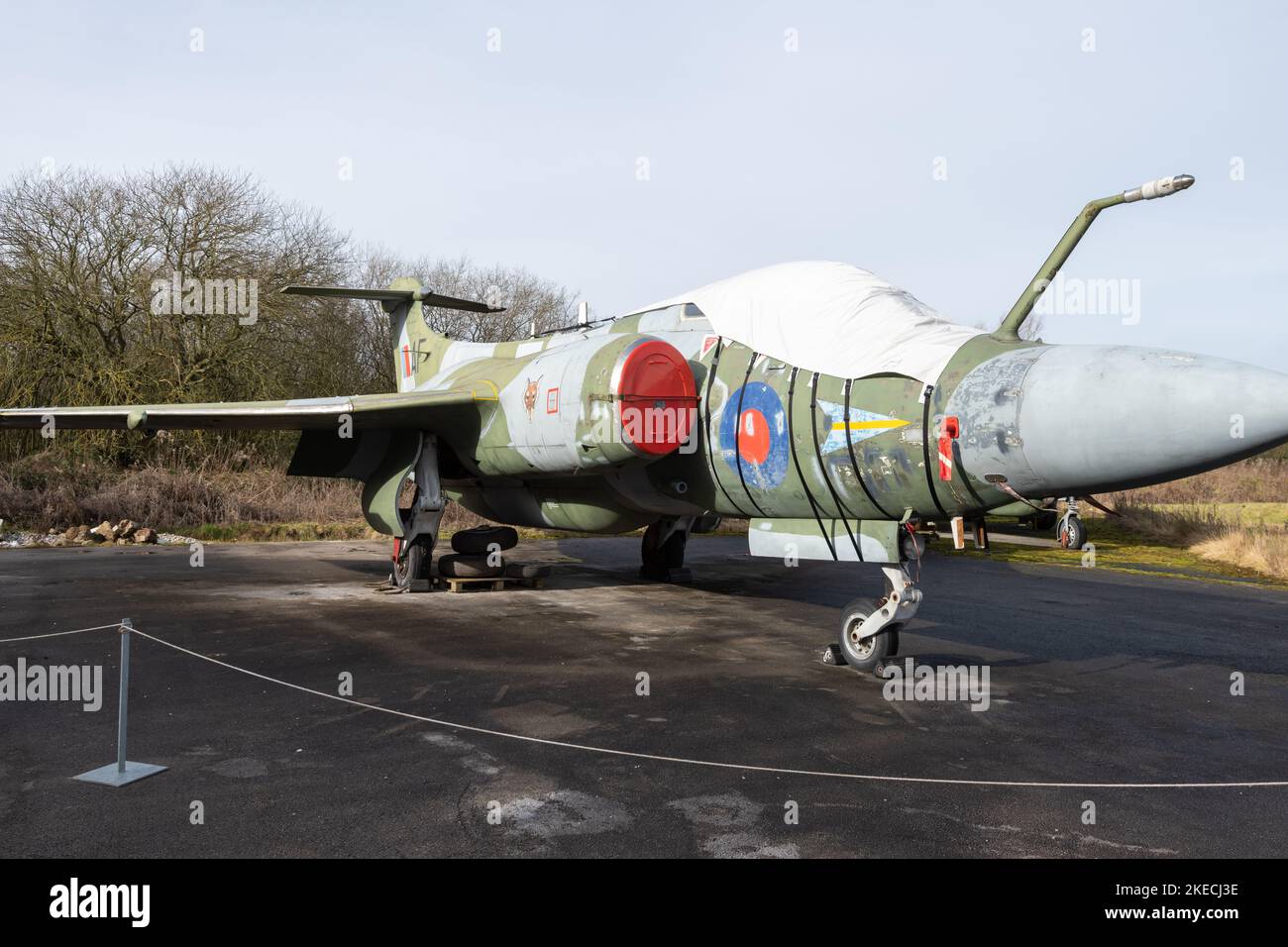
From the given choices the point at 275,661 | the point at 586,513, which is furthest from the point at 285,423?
the point at 275,661

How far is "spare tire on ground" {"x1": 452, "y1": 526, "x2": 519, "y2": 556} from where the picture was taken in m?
13.0

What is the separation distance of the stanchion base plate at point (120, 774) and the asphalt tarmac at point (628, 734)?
61 mm

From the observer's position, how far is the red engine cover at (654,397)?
29.2ft

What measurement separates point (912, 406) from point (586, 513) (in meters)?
5.58

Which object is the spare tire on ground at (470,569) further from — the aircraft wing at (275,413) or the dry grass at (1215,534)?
the dry grass at (1215,534)

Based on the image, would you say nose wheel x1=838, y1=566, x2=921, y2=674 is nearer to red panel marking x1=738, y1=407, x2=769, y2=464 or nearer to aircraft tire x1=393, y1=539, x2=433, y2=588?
red panel marking x1=738, y1=407, x2=769, y2=464

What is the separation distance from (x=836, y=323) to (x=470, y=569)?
6.87 m

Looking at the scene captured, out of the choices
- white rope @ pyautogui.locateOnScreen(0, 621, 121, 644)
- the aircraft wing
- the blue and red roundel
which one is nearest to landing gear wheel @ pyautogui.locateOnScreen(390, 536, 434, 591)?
the aircraft wing

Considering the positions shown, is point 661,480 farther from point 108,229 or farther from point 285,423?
point 108,229

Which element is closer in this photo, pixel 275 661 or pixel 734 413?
pixel 275 661

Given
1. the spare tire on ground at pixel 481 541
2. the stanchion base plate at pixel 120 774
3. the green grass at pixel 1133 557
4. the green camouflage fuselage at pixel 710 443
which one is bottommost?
the green grass at pixel 1133 557

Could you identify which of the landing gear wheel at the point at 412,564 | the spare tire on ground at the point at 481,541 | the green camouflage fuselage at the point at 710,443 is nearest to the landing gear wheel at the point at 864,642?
the green camouflage fuselage at the point at 710,443

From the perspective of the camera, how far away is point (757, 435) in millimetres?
8305
